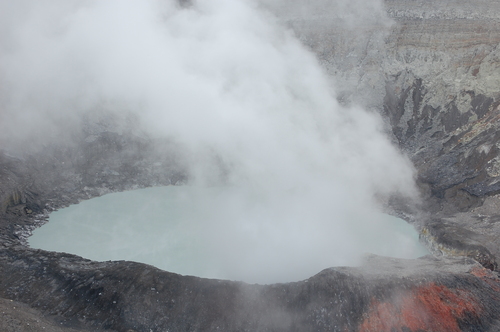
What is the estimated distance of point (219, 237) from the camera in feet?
57.6

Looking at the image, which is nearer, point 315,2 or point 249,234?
point 249,234

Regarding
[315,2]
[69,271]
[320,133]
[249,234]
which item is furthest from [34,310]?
[315,2]

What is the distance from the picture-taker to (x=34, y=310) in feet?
40.5

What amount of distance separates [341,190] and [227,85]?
919cm

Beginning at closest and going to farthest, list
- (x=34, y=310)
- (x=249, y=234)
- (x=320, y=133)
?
(x=34, y=310) < (x=249, y=234) < (x=320, y=133)

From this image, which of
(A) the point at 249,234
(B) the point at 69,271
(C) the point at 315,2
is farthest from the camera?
(C) the point at 315,2

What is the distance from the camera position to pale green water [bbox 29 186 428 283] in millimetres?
15750

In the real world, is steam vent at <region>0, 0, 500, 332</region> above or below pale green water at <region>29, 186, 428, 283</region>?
above

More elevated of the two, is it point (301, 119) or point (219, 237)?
point (301, 119)

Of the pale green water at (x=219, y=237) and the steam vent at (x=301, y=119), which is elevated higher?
the steam vent at (x=301, y=119)

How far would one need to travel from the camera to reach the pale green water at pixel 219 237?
1575 centimetres

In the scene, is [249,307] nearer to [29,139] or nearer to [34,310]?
[34,310]

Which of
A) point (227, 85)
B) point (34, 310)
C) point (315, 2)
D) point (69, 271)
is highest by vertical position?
point (315, 2)

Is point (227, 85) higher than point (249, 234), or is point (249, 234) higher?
point (227, 85)
